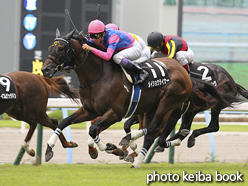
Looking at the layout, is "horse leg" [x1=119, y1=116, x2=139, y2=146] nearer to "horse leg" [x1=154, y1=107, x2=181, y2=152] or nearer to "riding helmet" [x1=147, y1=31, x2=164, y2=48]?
"horse leg" [x1=154, y1=107, x2=181, y2=152]

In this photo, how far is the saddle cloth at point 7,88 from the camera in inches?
216

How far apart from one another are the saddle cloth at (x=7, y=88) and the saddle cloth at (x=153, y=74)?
152 cm

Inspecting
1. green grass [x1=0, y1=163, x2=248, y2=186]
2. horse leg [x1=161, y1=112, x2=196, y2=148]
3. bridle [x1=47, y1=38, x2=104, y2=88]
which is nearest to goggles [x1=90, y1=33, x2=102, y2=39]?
bridle [x1=47, y1=38, x2=104, y2=88]

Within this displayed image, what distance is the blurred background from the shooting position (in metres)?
11.3

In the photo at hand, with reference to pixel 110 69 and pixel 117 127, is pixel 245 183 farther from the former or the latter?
pixel 117 127

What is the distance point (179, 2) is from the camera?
15.1 meters

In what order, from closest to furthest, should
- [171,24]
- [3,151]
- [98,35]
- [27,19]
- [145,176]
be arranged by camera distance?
[145,176] → [98,35] → [3,151] → [27,19] → [171,24]

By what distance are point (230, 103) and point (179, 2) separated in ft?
32.0

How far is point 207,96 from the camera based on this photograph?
5.96 m

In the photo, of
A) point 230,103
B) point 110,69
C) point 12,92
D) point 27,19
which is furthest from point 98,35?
point 27,19

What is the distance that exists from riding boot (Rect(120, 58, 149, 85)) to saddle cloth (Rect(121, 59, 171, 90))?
0.06 meters

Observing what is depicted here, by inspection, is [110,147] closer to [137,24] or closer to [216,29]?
[137,24]

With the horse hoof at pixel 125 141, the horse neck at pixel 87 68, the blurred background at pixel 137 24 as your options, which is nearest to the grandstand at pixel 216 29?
the blurred background at pixel 137 24

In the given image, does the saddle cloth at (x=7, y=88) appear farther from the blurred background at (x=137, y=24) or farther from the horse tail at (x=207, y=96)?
the blurred background at (x=137, y=24)
